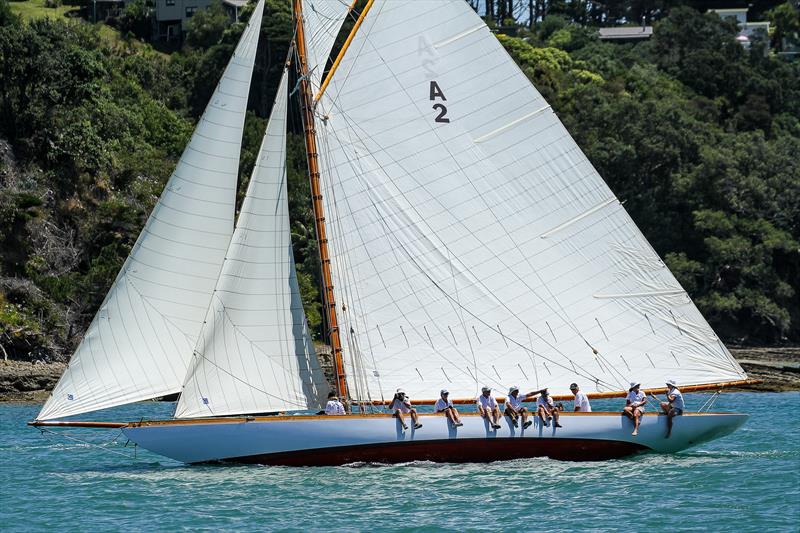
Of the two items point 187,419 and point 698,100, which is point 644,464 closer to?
point 187,419

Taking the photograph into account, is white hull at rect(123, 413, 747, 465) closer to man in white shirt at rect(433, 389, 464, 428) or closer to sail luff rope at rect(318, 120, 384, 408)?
man in white shirt at rect(433, 389, 464, 428)

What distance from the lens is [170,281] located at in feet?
97.6

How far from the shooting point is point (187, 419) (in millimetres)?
30031

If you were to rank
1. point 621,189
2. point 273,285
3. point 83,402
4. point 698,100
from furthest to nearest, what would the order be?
point 698,100 → point 621,189 → point 273,285 → point 83,402

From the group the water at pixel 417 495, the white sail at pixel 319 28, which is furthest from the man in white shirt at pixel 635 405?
the white sail at pixel 319 28

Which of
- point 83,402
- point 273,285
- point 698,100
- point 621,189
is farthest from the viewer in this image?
point 698,100

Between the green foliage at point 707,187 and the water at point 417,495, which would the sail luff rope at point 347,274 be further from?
the green foliage at point 707,187

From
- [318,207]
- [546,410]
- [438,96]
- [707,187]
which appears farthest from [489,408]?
[707,187]

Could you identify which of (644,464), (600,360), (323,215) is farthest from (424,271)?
(644,464)

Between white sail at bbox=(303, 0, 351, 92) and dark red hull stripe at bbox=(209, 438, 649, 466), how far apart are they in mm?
8718

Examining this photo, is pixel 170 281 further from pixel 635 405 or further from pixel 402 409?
pixel 635 405

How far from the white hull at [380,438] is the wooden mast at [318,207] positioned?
5.43ft

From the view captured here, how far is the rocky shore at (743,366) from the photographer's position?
5475 centimetres

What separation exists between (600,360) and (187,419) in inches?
384
